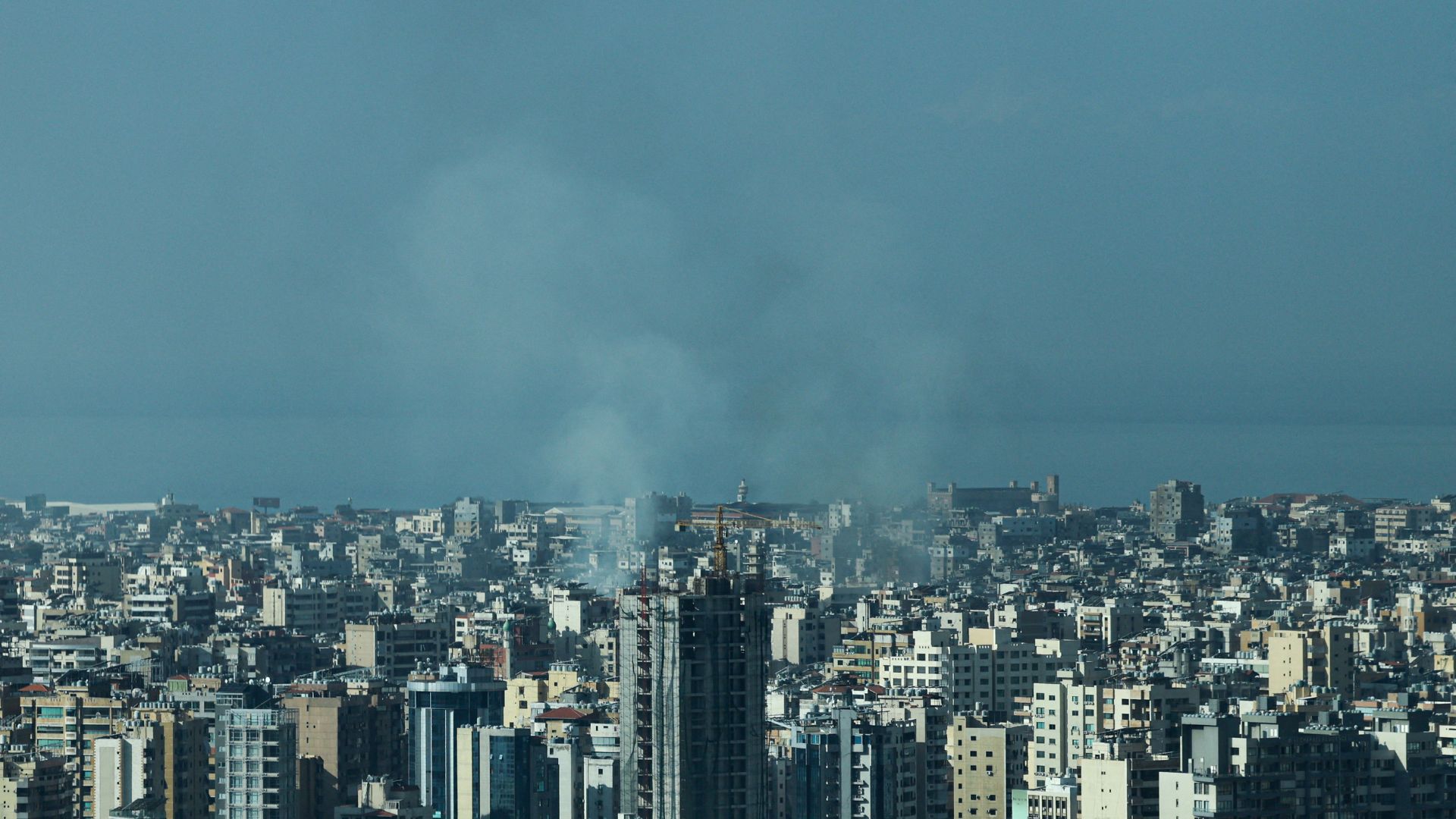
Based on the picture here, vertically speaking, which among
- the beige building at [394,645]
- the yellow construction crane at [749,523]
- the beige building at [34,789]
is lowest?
the beige building at [34,789]

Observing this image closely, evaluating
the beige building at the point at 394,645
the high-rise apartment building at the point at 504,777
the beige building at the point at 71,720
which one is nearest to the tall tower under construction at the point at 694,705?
the high-rise apartment building at the point at 504,777

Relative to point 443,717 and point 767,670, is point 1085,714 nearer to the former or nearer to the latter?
point 767,670

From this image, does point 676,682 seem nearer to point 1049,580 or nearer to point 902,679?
point 902,679

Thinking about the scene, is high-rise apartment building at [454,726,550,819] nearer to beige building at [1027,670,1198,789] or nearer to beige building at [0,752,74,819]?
beige building at [0,752,74,819]

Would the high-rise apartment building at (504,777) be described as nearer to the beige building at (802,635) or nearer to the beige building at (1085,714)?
the beige building at (1085,714)

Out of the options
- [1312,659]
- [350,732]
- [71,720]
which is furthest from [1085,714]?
[71,720]
